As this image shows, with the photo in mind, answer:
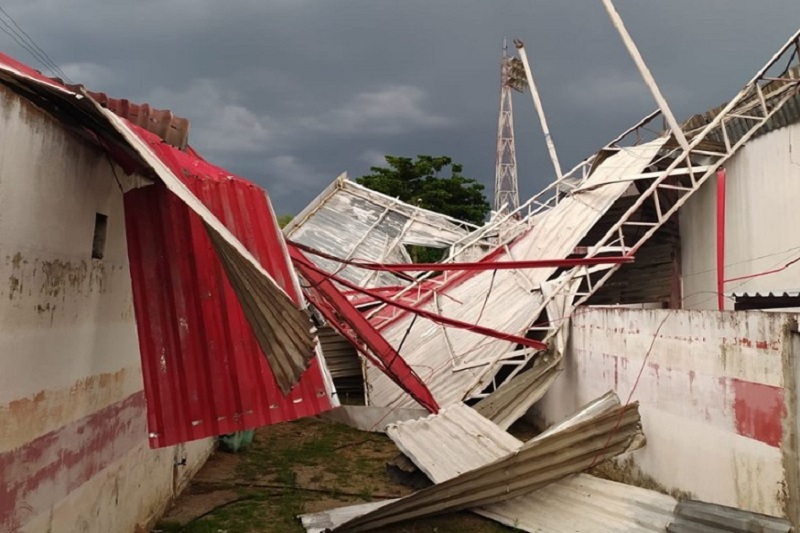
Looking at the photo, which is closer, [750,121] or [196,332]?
[196,332]

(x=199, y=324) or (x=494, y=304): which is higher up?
(x=199, y=324)

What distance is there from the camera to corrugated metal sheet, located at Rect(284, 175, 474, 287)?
1847cm

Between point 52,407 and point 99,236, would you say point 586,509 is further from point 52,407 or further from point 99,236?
point 99,236

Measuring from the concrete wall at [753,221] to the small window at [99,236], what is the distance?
8.80 meters

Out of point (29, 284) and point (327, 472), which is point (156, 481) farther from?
point (29, 284)

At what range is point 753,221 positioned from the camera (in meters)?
9.59

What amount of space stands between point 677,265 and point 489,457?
7337 mm

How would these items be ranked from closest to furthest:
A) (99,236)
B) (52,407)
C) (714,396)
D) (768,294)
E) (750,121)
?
(52,407), (99,236), (714,396), (768,294), (750,121)

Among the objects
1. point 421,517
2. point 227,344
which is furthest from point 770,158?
point 227,344

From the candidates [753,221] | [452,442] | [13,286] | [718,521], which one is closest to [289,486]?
[452,442]

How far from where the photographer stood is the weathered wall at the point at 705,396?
4867mm

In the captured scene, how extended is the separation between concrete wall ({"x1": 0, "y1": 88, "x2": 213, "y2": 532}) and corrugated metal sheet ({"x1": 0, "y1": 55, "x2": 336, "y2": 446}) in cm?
42

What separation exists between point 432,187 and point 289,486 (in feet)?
87.1

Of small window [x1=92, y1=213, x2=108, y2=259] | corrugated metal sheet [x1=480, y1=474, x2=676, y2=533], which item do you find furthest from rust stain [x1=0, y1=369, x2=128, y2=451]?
corrugated metal sheet [x1=480, y1=474, x2=676, y2=533]
